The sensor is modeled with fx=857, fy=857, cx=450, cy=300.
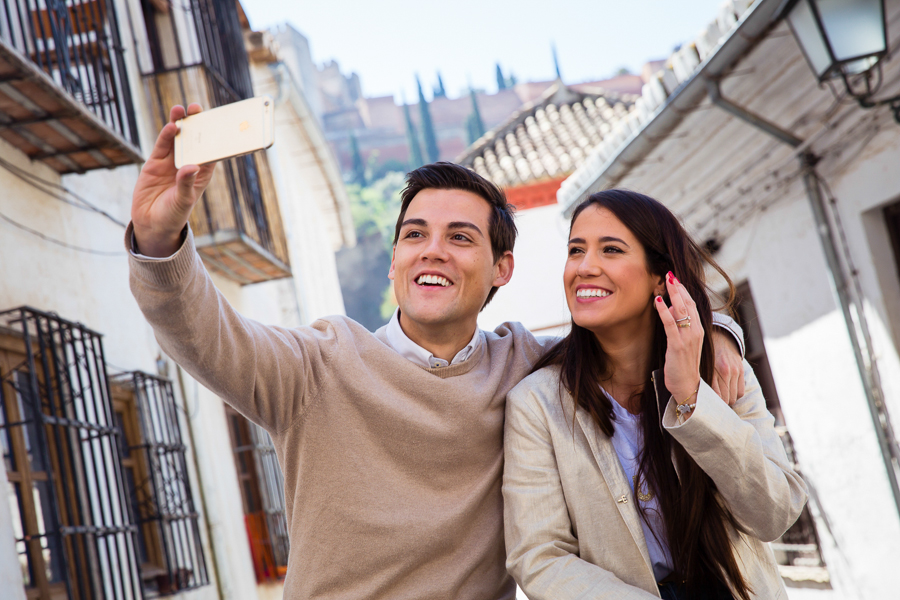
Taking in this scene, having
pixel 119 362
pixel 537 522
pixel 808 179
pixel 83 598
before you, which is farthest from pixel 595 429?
pixel 119 362

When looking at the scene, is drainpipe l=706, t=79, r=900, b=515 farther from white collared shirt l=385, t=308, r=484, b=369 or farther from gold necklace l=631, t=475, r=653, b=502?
gold necklace l=631, t=475, r=653, b=502

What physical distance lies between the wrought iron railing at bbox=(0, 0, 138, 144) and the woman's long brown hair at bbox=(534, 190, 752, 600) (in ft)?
11.8

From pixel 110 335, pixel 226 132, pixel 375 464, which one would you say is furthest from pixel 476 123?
pixel 226 132

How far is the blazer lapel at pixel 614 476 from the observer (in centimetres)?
269

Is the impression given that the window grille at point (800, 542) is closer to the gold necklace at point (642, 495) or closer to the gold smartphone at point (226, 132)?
the gold necklace at point (642, 495)

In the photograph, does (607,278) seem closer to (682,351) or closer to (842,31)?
(682,351)

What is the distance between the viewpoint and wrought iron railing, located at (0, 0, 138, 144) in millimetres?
5398

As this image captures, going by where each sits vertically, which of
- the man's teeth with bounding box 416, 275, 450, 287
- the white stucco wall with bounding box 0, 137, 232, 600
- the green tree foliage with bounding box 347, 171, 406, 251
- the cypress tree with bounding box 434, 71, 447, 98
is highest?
the cypress tree with bounding box 434, 71, 447, 98

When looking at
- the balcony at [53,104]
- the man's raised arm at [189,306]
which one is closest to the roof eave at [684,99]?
the man's raised arm at [189,306]

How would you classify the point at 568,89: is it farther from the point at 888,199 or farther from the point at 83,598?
the point at 83,598

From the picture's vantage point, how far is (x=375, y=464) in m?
2.86

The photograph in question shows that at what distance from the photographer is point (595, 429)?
2.86 metres

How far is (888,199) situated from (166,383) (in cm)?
581

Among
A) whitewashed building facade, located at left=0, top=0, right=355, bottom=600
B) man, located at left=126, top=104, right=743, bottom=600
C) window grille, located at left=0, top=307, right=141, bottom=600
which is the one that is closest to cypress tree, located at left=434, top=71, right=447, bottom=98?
whitewashed building facade, located at left=0, top=0, right=355, bottom=600
